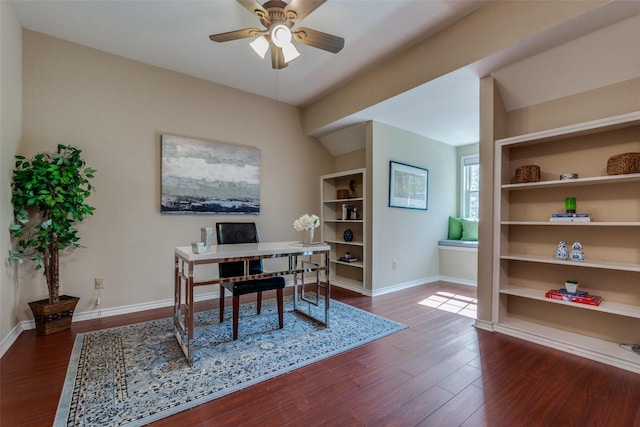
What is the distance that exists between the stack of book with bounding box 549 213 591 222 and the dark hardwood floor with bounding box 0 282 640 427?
1049 mm

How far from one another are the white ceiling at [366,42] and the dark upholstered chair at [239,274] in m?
1.86

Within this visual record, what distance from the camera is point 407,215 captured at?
4172mm

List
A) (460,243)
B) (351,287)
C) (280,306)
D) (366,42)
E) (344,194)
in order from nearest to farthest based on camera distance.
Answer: (280,306), (366,42), (351,287), (344,194), (460,243)

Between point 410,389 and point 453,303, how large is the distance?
6.69 ft

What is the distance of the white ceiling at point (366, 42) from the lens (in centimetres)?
205

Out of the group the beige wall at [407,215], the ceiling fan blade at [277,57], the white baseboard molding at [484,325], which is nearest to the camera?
the ceiling fan blade at [277,57]

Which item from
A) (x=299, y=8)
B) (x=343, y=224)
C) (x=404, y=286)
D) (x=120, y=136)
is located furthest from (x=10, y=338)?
(x=404, y=286)

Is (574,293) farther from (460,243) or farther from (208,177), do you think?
(208,177)

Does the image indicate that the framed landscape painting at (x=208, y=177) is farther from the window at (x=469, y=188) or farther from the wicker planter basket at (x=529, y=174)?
the window at (x=469, y=188)

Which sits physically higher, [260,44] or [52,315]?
[260,44]

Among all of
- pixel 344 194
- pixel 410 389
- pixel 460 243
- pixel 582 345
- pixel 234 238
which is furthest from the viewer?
pixel 460 243

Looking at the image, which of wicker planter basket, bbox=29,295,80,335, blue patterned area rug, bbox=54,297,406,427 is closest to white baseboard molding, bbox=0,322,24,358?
wicker planter basket, bbox=29,295,80,335

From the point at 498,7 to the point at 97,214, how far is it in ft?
13.4

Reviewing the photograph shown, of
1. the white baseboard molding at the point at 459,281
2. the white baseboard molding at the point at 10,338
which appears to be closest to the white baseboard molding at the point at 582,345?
the white baseboard molding at the point at 459,281
